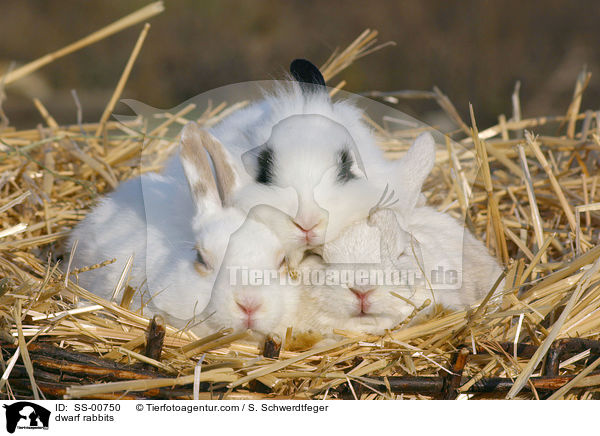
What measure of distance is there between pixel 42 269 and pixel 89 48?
4.30 metres

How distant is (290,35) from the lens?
20.2 feet

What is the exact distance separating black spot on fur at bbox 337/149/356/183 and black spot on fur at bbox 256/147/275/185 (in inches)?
8.5

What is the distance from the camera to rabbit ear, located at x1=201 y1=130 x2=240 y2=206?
224 centimetres

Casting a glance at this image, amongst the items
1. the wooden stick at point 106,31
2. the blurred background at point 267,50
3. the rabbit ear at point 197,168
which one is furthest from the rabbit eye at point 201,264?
the blurred background at point 267,50

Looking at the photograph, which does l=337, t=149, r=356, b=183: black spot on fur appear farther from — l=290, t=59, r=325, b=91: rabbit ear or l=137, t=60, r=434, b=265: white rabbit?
l=290, t=59, r=325, b=91: rabbit ear

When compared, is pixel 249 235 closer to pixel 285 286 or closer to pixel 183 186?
pixel 285 286

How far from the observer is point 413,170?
7.80 feet

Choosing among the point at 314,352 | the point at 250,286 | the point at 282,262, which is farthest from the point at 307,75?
the point at 314,352

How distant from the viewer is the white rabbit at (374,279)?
2203mm

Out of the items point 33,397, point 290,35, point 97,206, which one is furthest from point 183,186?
point 290,35

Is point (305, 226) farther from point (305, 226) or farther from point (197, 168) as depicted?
point (197, 168)
